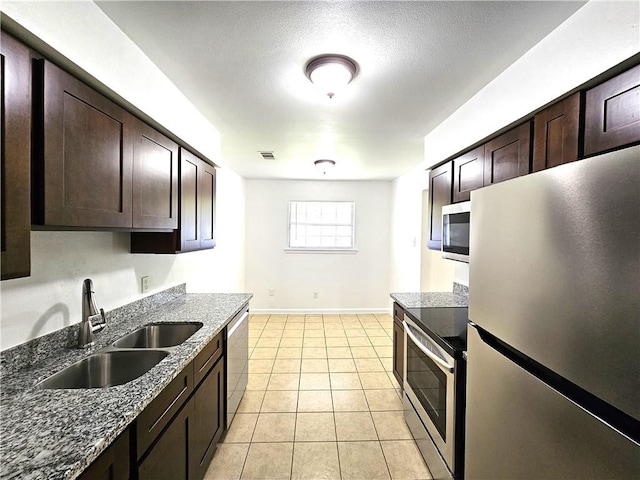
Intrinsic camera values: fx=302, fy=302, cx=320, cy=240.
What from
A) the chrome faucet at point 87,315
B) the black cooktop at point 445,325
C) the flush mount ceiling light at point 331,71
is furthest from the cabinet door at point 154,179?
the black cooktop at point 445,325

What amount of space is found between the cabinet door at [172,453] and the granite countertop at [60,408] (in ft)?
0.80

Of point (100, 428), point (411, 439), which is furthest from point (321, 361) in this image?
point (100, 428)

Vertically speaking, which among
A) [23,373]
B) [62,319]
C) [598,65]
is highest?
[598,65]

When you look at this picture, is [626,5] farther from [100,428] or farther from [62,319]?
[62,319]

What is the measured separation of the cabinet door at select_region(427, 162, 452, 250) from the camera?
2.46m

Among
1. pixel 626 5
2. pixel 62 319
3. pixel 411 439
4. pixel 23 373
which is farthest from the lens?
pixel 411 439

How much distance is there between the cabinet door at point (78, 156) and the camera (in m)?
1.03

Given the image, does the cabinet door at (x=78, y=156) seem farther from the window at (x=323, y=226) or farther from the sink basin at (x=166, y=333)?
the window at (x=323, y=226)

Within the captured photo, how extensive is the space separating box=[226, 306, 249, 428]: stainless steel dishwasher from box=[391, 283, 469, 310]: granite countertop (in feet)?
4.43

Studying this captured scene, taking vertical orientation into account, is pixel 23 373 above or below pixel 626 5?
below

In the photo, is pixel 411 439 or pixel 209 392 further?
pixel 411 439

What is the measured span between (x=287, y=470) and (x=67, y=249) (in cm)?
184

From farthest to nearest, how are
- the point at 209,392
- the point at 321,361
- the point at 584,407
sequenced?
the point at 321,361 → the point at 209,392 → the point at 584,407

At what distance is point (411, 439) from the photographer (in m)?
2.23
